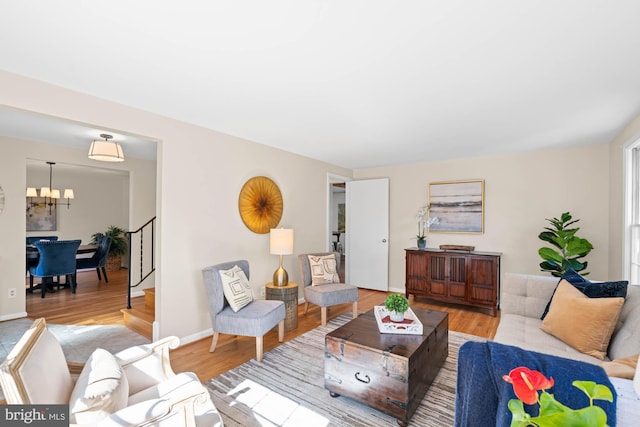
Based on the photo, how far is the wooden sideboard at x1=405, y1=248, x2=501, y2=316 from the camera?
4129 millimetres

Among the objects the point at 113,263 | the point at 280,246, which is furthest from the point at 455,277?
the point at 113,263

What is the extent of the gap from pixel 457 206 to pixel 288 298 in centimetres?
308

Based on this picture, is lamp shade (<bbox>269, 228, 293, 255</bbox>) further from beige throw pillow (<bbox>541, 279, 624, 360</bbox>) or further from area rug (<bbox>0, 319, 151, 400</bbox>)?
beige throw pillow (<bbox>541, 279, 624, 360</bbox>)

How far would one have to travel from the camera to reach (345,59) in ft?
6.12

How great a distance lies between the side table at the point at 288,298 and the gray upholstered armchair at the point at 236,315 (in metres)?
0.39

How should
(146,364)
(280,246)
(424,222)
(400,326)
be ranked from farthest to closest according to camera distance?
(424,222), (280,246), (400,326), (146,364)

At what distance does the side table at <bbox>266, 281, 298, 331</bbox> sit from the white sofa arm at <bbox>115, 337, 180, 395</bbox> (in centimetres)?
171

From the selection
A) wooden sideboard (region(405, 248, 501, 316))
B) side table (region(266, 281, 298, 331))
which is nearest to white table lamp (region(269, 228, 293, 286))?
side table (region(266, 281, 298, 331))

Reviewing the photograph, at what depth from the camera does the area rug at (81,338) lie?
2940 mm

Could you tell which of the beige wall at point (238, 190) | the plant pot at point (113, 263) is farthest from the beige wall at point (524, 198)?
the plant pot at point (113, 263)

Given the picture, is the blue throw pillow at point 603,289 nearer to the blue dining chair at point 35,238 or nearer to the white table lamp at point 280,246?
the white table lamp at point 280,246

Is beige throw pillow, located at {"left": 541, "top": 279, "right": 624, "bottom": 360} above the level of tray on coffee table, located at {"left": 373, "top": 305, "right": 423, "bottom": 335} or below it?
above

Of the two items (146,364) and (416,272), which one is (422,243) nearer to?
(416,272)

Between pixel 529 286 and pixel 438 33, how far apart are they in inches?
90.5
